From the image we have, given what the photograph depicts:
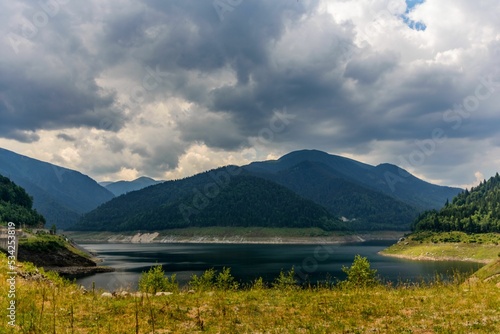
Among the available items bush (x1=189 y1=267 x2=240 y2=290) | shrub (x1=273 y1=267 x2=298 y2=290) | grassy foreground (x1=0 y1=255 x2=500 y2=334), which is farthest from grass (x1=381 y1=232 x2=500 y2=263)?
grassy foreground (x1=0 y1=255 x2=500 y2=334)

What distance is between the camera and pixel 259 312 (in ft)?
58.9

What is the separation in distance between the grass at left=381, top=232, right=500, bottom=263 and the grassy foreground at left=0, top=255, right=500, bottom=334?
5459 inches

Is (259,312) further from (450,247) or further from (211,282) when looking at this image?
(450,247)

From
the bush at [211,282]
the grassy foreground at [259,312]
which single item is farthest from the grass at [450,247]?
the grassy foreground at [259,312]

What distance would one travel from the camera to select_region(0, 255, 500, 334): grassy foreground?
1548 cm

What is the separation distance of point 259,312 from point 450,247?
168m

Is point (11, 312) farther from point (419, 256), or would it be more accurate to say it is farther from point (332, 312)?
point (419, 256)

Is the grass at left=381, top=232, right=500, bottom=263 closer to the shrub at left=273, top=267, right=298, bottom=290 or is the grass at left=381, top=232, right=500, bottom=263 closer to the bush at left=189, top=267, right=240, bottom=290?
the shrub at left=273, top=267, right=298, bottom=290

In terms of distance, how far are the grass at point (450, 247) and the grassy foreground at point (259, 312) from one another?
5459 inches

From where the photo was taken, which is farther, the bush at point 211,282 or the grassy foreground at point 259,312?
the bush at point 211,282

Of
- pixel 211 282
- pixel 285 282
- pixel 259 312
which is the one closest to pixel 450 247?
pixel 285 282

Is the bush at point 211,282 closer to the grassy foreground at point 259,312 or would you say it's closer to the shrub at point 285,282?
the shrub at point 285,282

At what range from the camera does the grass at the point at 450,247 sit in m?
144

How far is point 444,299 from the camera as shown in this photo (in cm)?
1962
